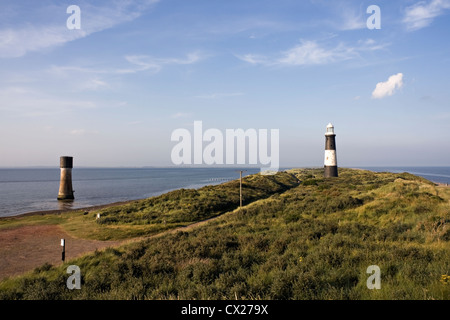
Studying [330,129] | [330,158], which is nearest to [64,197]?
[330,158]

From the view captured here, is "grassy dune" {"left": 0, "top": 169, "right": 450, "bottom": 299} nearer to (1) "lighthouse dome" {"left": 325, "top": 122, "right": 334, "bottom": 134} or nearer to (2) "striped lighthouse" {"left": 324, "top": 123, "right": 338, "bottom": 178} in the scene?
(2) "striped lighthouse" {"left": 324, "top": 123, "right": 338, "bottom": 178}

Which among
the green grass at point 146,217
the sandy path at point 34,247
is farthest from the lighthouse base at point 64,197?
the sandy path at point 34,247

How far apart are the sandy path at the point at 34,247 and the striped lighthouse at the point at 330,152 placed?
143ft

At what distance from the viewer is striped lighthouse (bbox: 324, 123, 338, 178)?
170 ft

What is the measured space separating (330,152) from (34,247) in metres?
48.7

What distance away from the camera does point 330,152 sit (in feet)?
173

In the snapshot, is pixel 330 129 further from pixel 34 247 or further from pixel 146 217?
pixel 34 247

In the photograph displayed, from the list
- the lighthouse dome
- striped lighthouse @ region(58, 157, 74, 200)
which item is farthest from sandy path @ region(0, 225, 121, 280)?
the lighthouse dome

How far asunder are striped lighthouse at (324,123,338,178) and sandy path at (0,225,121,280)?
43735mm

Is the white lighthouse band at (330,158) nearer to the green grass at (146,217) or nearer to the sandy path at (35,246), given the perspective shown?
the green grass at (146,217)

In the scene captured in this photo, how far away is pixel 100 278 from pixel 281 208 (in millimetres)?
15547

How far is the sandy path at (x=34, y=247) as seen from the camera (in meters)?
15.4
